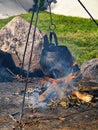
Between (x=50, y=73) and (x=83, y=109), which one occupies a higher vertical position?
(x=50, y=73)

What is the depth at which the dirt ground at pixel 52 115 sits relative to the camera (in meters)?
5.98

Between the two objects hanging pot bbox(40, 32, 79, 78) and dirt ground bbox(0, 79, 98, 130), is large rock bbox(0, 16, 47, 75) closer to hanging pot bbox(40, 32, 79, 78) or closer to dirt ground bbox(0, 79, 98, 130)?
hanging pot bbox(40, 32, 79, 78)

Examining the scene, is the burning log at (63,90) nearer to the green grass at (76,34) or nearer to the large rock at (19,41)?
the large rock at (19,41)

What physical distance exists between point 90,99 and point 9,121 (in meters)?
2.08

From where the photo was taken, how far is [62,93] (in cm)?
724

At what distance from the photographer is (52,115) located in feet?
21.2

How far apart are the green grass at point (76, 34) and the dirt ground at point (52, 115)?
3.93 meters

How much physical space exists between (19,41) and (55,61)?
54.7 inches

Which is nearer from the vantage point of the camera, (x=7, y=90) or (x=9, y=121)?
(x=9, y=121)

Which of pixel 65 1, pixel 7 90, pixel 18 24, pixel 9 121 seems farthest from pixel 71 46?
pixel 65 1

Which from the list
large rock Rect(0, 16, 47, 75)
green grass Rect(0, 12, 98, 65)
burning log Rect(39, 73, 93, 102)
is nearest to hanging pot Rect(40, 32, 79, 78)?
large rock Rect(0, 16, 47, 75)

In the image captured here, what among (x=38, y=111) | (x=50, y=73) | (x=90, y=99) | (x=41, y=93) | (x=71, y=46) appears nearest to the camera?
(x=38, y=111)

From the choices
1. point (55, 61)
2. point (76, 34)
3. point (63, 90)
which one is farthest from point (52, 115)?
point (76, 34)

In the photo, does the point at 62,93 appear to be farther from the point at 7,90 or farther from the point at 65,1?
the point at 65,1
